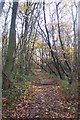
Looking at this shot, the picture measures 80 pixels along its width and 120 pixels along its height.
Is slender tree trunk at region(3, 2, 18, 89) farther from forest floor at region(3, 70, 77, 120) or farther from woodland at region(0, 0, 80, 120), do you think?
forest floor at region(3, 70, 77, 120)

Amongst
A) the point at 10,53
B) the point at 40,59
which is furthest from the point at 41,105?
the point at 10,53

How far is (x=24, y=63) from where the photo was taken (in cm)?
243

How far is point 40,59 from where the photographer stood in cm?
224

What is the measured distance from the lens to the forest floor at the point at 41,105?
2.03 m

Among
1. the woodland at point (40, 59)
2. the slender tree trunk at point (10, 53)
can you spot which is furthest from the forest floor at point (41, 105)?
the slender tree trunk at point (10, 53)

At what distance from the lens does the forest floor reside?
2027mm

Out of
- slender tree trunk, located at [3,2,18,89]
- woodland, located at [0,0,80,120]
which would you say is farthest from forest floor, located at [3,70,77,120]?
slender tree trunk, located at [3,2,18,89]

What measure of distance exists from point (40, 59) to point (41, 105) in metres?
0.51

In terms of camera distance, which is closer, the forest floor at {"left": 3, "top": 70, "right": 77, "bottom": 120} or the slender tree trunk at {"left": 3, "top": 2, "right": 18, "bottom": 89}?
the forest floor at {"left": 3, "top": 70, "right": 77, "bottom": 120}

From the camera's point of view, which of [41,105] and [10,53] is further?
[10,53]

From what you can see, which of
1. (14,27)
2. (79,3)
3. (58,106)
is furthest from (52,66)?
(79,3)

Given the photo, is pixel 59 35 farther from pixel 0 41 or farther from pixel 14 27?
pixel 0 41

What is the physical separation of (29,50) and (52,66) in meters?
0.31

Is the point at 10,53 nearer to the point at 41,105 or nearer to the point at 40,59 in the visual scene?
the point at 40,59
